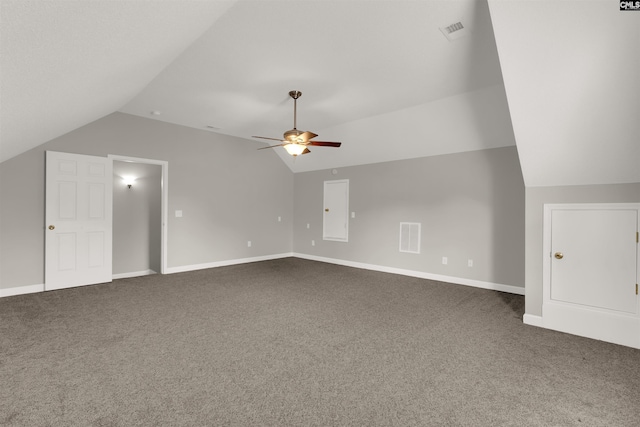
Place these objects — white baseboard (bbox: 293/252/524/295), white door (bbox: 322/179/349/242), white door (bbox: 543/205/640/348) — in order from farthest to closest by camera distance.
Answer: white door (bbox: 322/179/349/242), white baseboard (bbox: 293/252/524/295), white door (bbox: 543/205/640/348)

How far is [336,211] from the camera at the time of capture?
22.4ft

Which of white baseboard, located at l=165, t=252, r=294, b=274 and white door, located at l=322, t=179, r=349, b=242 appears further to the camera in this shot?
white door, located at l=322, t=179, r=349, b=242

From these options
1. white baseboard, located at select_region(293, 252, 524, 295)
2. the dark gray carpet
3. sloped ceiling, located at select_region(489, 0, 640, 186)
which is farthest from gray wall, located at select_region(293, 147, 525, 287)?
sloped ceiling, located at select_region(489, 0, 640, 186)

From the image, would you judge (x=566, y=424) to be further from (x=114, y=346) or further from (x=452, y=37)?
(x=114, y=346)

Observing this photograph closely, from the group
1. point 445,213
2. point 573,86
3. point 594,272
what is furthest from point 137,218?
point 594,272

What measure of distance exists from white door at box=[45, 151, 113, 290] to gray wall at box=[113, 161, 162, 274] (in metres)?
1.41

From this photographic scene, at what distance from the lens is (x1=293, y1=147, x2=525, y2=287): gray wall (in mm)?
4441

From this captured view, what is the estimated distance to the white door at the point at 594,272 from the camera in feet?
8.77

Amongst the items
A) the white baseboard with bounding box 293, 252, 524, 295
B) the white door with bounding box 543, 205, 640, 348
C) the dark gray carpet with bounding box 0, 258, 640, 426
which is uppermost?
the white door with bounding box 543, 205, 640, 348

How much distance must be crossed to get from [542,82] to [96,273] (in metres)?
6.22

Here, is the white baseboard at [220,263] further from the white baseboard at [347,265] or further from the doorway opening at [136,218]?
the doorway opening at [136,218]

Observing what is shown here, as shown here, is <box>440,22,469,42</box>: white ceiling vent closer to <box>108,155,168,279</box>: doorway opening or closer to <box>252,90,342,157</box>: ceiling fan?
<box>252,90,342,157</box>: ceiling fan

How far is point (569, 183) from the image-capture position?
2938mm

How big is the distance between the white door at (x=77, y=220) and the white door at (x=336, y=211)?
14.1 feet
